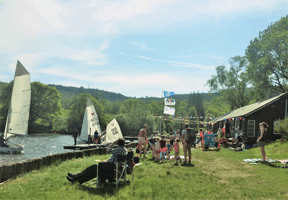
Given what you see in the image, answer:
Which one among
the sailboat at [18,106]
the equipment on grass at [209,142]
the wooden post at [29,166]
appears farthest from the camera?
the sailboat at [18,106]

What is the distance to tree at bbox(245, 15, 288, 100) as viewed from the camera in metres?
34.6

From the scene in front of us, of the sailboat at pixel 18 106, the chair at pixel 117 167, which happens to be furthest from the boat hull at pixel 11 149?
the chair at pixel 117 167

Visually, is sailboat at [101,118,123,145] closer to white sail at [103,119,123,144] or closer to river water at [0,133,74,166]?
white sail at [103,119,123,144]

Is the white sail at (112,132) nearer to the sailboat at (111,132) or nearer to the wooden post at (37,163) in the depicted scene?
the sailboat at (111,132)

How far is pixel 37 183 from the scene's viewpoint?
8.09 metres

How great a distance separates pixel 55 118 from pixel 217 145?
2421 inches

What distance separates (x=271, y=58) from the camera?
3534 centimetres

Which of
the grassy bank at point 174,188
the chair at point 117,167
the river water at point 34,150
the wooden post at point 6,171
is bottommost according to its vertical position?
the river water at point 34,150

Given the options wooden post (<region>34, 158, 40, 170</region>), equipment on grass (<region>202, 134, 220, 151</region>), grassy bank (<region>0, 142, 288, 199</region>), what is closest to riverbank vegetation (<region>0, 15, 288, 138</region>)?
equipment on grass (<region>202, 134, 220, 151</region>)

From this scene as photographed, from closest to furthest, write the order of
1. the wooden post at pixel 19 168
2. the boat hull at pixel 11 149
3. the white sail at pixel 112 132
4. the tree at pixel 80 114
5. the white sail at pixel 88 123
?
1. the wooden post at pixel 19 168
2. the boat hull at pixel 11 149
3. the white sail at pixel 112 132
4. the white sail at pixel 88 123
5. the tree at pixel 80 114

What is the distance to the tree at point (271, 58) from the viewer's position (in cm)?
3462

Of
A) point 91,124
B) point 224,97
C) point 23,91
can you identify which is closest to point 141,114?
point 224,97

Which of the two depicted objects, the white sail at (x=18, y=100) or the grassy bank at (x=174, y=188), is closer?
the grassy bank at (x=174, y=188)

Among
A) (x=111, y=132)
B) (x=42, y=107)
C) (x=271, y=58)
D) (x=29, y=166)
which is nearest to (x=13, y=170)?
(x=29, y=166)
